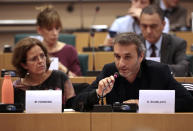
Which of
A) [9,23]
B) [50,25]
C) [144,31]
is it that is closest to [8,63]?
[50,25]

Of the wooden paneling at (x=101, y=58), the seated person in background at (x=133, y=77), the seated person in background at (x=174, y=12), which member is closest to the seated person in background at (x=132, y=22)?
the wooden paneling at (x=101, y=58)

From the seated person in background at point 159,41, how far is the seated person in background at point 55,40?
901mm

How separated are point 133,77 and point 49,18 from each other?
2076mm

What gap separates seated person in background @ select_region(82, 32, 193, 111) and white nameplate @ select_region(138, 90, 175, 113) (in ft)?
1.47

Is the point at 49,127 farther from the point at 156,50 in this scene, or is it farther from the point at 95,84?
the point at 156,50

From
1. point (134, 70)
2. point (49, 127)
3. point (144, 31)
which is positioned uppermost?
point (144, 31)

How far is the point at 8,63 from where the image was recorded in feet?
19.3

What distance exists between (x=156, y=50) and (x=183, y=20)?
3.08 metres

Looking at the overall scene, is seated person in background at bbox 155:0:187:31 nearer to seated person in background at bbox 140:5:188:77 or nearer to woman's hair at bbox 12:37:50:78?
seated person in background at bbox 140:5:188:77

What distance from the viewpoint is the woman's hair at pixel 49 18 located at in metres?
5.55

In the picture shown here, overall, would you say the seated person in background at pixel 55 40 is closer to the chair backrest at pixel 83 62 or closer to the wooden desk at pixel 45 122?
the chair backrest at pixel 83 62

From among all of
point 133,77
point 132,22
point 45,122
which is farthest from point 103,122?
point 132,22

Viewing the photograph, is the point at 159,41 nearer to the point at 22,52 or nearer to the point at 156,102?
the point at 22,52

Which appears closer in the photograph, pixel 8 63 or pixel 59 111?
pixel 59 111
